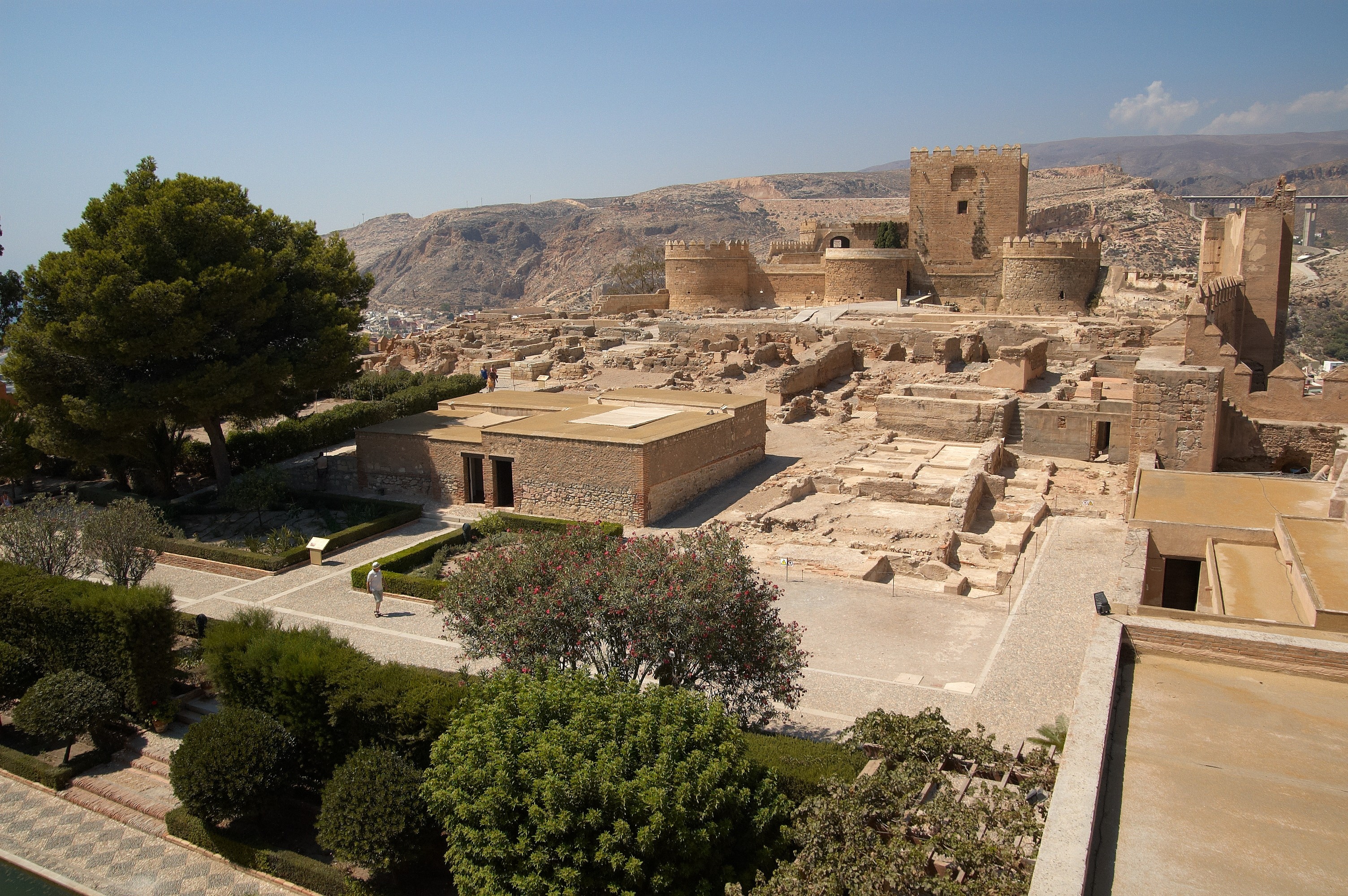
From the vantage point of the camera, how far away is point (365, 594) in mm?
15414

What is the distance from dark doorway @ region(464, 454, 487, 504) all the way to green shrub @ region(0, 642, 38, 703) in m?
8.41

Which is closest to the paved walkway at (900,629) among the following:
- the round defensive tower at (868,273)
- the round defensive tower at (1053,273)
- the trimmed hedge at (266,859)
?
the trimmed hedge at (266,859)

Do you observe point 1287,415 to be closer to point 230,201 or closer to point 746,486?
point 746,486

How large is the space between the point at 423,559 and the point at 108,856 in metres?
6.76

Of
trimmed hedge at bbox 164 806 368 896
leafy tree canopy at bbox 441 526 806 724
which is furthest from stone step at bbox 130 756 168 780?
leafy tree canopy at bbox 441 526 806 724

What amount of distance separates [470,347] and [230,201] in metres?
18.1

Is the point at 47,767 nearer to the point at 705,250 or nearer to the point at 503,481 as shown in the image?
the point at 503,481

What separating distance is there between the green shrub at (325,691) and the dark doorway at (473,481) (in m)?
8.10

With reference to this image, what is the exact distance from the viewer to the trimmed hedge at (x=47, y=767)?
1160cm

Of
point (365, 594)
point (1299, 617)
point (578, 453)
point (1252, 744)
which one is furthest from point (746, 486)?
point (1252, 744)

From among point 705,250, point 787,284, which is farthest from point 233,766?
point 787,284

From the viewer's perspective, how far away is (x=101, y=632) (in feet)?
40.4

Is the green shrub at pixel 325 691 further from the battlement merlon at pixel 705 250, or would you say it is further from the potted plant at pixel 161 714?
the battlement merlon at pixel 705 250

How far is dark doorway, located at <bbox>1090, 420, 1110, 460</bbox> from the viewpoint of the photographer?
832 inches
